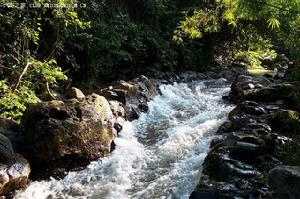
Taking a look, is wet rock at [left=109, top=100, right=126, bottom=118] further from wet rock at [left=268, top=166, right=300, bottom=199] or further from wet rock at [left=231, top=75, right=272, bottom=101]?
wet rock at [left=268, top=166, right=300, bottom=199]

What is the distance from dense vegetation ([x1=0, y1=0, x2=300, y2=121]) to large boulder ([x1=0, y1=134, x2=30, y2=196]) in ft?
4.24

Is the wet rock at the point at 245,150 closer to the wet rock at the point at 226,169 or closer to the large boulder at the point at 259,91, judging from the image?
the wet rock at the point at 226,169

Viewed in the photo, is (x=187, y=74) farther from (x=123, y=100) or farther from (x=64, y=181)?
(x=64, y=181)

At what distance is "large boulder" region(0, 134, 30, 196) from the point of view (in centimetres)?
604

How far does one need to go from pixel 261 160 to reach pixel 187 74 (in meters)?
11.4

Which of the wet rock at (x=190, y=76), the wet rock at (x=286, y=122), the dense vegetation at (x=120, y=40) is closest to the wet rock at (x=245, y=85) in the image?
the dense vegetation at (x=120, y=40)

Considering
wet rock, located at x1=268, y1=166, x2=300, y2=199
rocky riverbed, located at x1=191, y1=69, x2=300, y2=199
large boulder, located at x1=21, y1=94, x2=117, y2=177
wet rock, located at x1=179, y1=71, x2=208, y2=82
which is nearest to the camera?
wet rock, located at x1=268, y1=166, x2=300, y2=199

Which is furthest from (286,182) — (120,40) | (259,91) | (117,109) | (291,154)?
(120,40)

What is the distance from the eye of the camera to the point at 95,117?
786 cm

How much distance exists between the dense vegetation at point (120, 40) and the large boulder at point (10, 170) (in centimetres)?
129

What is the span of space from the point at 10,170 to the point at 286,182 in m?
4.54

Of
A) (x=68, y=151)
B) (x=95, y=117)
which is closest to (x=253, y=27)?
(x=95, y=117)

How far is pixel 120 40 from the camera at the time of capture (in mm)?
14016

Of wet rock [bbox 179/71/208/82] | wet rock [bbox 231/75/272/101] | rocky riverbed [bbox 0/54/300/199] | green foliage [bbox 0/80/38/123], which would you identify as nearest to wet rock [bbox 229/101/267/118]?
rocky riverbed [bbox 0/54/300/199]
